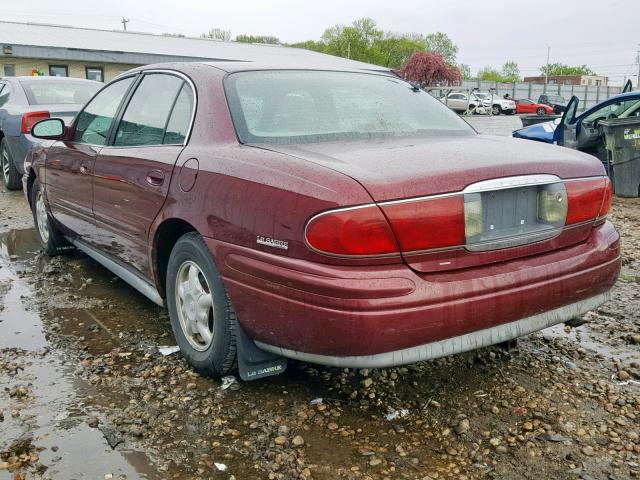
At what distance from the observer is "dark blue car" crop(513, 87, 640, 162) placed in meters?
9.68

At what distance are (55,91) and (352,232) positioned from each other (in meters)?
7.86

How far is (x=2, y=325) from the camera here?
13.2ft

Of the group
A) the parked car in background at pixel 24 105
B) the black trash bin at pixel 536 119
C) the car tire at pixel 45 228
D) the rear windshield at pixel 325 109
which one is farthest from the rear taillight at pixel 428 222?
the black trash bin at pixel 536 119

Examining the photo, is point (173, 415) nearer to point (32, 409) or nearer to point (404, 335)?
point (32, 409)

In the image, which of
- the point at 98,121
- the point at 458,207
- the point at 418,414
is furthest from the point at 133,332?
the point at 458,207

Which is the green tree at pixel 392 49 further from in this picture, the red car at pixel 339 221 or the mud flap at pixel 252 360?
the mud flap at pixel 252 360

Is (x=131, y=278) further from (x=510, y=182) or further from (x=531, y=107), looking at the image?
(x=531, y=107)

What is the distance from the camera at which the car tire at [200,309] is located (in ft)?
9.48

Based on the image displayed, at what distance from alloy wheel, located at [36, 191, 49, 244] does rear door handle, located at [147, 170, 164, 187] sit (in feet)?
8.07

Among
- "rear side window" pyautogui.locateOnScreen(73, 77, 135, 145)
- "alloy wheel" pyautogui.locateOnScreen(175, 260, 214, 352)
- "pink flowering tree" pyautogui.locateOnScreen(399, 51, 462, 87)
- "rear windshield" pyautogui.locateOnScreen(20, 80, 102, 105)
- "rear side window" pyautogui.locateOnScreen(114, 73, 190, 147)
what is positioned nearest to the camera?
"alloy wheel" pyautogui.locateOnScreen(175, 260, 214, 352)

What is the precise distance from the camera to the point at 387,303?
2.33 metres

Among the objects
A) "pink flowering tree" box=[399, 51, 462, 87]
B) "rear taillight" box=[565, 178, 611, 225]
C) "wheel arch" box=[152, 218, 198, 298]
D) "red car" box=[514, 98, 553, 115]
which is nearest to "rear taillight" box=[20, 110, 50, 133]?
"wheel arch" box=[152, 218, 198, 298]

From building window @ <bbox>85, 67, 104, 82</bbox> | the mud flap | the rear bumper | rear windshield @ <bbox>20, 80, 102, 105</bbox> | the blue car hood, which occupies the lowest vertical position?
the mud flap

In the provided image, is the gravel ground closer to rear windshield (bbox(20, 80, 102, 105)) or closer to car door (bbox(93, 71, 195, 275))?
car door (bbox(93, 71, 195, 275))
